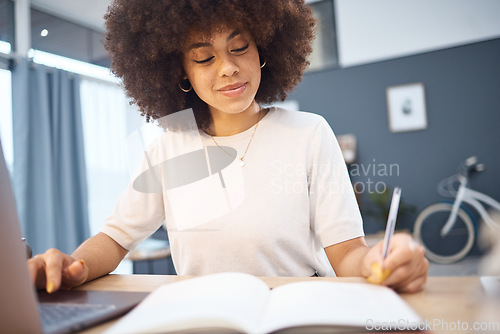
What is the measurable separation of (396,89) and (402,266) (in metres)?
4.30

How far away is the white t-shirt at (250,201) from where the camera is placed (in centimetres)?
99

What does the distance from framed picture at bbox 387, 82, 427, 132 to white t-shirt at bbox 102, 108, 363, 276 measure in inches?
145

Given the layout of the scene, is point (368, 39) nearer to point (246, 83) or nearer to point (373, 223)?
point (373, 223)

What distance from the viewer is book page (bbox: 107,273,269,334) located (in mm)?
423

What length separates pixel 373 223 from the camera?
14.8ft

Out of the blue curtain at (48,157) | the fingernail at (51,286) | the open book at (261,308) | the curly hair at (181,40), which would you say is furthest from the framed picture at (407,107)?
the fingernail at (51,286)

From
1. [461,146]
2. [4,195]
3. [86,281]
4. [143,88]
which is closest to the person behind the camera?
[4,195]

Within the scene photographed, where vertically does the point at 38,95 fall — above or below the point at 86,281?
above

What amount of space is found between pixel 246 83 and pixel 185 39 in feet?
0.68

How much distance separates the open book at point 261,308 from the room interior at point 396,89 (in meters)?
3.17

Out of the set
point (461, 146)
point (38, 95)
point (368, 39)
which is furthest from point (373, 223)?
point (38, 95)

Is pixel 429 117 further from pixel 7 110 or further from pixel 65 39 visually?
pixel 7 110

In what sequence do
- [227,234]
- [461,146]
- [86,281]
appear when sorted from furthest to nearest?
[461,146] → [227,234] → [86,281]

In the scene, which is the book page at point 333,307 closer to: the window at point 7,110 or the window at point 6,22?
the window at point 7,110
